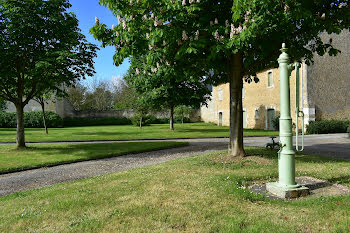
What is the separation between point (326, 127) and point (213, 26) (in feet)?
58.8

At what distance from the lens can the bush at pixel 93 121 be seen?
132 ft

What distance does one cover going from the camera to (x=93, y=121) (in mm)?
42000

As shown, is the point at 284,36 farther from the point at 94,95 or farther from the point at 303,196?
the point at 94,95

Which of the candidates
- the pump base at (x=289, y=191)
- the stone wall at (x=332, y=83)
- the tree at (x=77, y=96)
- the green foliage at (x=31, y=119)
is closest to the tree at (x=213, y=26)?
the pump base at (x=289, y=191)

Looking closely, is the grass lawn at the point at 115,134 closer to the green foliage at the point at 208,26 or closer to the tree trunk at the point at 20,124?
the tree trunk at the point at 20,124

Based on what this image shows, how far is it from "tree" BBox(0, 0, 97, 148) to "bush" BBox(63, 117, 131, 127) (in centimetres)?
A: 2799

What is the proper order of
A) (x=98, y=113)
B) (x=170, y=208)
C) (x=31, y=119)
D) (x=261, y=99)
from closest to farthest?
1. (x=170, y=208)
2. (x=261, y=99)
3. (x=31, y=119)
4. (x=98, y=113)

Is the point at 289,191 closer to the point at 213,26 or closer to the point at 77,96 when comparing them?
the point at 213,26

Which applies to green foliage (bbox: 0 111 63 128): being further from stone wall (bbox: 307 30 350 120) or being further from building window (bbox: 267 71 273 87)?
stone wall (bbox: 307 30 350 120)

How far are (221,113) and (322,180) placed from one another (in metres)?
31.2

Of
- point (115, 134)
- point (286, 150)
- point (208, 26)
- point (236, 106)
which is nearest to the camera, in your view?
point (286, 150)

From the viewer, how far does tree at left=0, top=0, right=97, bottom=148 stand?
11328mm

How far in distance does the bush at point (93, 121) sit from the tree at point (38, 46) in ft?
91.8

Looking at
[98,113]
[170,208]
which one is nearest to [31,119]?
[98,113]
